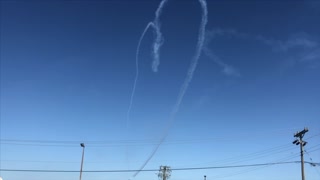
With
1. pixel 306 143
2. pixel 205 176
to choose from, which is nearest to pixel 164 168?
pixel 205 176

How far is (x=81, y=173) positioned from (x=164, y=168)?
52.6 meters

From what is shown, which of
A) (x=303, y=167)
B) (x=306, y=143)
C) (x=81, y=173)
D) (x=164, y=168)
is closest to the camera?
(x=303, y=167)

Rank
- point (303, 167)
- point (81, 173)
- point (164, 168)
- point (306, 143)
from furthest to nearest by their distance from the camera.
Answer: point (164, 168)
point (81, 173)
point (306, 143)
point (303, 167)

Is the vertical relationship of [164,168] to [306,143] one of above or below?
above

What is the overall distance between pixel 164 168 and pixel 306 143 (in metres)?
68.4

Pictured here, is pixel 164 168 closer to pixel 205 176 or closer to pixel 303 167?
pixel 205 176

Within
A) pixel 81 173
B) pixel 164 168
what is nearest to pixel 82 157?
pixel 81 173

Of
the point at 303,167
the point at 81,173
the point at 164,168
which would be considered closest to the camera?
the point at 303,167

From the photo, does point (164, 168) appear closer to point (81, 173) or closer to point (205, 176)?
point (205, 176)

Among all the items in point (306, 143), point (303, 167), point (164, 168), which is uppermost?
point (164, 168)

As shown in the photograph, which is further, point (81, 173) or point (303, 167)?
point (81, 173)

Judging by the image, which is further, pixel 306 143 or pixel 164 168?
pixel 164 168

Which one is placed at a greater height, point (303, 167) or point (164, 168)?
point (164, 168)

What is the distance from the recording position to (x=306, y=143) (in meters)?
45.5
